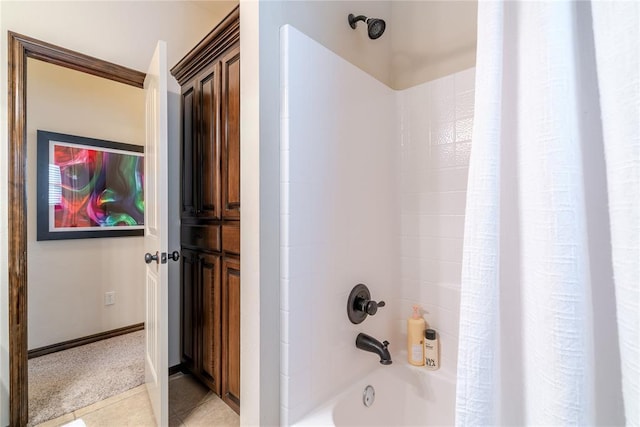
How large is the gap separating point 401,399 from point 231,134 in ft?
4.83

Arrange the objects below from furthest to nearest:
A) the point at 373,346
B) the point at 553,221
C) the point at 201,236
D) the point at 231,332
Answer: the point at 201,236, the point at 231,332, the point at 373,346, the point at 553,221

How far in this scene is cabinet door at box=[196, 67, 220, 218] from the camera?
151cm

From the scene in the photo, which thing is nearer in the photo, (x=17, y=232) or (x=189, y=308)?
(x=17, y=232)

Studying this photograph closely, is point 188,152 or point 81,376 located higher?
point 188,152

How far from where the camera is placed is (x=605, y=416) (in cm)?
43

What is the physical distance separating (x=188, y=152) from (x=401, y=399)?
1.82 m

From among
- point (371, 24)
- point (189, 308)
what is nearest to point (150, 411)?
point (189, 308)

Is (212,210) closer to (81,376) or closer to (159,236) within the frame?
(159,236)

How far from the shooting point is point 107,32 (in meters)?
1.85

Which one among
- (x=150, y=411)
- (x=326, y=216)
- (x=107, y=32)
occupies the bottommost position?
(x=150, y=411)

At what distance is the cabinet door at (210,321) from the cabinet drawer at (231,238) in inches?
5.1

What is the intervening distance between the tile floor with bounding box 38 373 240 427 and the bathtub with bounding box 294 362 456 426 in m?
0.73

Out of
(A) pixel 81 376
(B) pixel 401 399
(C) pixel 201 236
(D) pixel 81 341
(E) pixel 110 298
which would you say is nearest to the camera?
(B) pixel 401 399

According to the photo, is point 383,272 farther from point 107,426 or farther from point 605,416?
point 107,426
